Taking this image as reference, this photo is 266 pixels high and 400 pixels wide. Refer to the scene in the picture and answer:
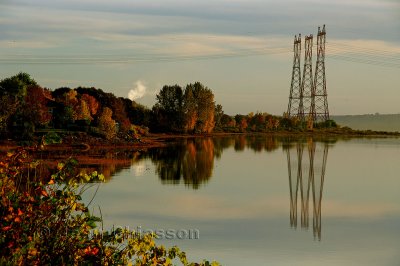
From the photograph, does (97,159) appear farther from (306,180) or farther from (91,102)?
(91,102)

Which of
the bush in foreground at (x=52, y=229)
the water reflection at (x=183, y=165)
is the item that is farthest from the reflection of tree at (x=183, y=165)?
the bush in foreground at (x=52, y=229)

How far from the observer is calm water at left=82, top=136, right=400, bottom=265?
16469mm

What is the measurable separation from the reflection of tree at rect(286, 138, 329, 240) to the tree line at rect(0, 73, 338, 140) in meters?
16.5

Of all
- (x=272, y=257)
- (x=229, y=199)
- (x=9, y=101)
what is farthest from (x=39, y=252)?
(x=9, y=101)

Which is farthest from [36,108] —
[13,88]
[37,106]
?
[13,88]

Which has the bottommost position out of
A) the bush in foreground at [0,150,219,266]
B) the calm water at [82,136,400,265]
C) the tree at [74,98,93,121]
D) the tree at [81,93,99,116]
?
the calm water at [82,136,400,265]

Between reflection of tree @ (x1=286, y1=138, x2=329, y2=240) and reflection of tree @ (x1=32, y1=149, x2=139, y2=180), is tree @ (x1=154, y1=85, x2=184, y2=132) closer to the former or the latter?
reflection of tree @ (x1=286, y1=138, x2=329, y2=240)

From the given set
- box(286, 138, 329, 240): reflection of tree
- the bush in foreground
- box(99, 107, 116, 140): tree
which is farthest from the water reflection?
the bush in foreground

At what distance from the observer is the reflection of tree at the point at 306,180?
22.4 metres

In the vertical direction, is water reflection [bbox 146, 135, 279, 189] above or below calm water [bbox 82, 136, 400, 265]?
above

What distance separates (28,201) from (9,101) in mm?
45990

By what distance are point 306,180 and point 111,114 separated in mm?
30187

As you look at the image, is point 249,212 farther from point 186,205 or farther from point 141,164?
point 141,164

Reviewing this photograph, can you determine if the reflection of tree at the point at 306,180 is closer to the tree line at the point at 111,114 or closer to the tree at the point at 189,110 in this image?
the tree line at the point at 111,114
